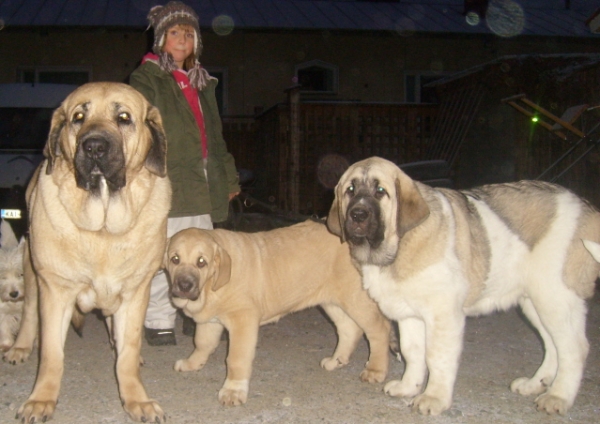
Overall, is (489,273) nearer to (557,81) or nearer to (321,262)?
(321,262)

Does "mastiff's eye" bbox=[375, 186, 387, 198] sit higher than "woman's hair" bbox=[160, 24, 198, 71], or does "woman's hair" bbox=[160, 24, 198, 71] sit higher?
"woman's hair" bbox=[160, 24, 198, 71]

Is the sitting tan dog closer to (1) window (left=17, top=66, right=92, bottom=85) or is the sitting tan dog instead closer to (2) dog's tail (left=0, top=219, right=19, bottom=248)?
(2) dog's tail (left=0, top=219, right=19, bottom=248)

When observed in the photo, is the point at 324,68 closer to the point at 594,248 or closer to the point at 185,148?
the point at 185,148

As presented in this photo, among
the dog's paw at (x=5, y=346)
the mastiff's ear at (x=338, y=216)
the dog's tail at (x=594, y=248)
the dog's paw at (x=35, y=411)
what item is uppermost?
the mastiff's ear at (x=338, y=216)

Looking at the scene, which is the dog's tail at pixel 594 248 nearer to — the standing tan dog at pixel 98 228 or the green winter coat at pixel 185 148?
the standing tan dog at pixel 98 228

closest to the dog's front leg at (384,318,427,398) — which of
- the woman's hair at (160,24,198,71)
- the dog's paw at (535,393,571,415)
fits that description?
the dog's paw at (535,393,571,415)

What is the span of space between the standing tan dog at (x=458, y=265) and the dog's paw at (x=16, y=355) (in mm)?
2382

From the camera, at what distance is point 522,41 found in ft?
57.3

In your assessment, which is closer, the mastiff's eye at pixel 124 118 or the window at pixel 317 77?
the mastiff's eye at pixel 124 118

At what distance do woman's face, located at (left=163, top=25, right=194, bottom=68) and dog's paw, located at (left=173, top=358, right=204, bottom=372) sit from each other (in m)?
2.15

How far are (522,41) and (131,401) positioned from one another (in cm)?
1667

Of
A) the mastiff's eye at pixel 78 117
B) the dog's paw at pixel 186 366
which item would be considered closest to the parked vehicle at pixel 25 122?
the dog's paw at pixel 186 366

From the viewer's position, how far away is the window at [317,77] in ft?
55.4

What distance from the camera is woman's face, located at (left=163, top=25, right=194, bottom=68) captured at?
4.68 m
